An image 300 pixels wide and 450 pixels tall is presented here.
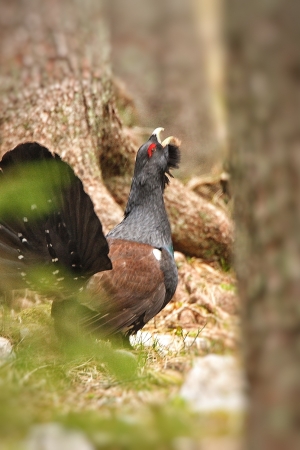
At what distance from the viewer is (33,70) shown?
524cm

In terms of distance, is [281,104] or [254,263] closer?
[281,104]

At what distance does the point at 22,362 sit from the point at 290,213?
5.01 feet

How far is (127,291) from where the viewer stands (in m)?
3.95

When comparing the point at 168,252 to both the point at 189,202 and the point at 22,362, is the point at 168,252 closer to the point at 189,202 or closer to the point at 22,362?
the point at 189,202

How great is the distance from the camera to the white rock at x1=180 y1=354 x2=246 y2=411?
176cm

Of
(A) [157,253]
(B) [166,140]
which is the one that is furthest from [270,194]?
(B) [166,140]

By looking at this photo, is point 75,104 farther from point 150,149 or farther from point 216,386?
point 216,386

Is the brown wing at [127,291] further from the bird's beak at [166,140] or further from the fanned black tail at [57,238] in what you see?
the bird's beak at [166,140]

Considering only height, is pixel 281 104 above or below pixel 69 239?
above

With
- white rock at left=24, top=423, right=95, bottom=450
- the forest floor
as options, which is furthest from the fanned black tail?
white rock at left=24, top=423, right=95, bottom=450

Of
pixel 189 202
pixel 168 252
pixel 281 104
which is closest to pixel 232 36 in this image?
pixel 281 104

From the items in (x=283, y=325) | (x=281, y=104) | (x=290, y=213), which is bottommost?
(x=283, y=325)

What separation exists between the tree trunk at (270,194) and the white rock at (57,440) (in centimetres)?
48

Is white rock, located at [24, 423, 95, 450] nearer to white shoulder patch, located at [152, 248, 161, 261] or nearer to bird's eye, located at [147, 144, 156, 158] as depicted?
white shoulder patch, located at [152, 248, 161, 261]
